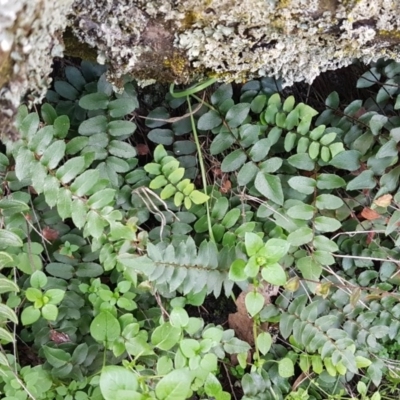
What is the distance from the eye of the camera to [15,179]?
45.7 inches

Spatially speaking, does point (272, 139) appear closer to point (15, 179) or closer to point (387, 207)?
point (387, 207)

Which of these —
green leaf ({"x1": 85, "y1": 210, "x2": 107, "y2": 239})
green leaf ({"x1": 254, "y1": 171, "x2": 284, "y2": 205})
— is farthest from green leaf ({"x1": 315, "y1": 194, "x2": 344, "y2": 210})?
green leaf ({"x1": 85, "y1": 210, "x2": 107, "y2": 239})

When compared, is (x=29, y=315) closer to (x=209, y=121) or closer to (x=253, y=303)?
(x=253, y=303)

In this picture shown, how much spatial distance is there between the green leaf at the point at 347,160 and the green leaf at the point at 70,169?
2.18 ft

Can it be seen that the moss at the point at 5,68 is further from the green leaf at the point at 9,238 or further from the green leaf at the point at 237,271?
the green leaf at the point at 237,271

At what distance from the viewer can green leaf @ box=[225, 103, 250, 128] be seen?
4.00ft

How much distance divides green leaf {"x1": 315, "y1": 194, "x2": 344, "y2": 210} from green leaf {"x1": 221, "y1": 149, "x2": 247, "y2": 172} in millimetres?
236

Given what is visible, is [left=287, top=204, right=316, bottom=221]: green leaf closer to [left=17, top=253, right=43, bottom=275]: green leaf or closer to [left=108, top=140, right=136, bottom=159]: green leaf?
[left=108, top=140, right=136, bottom=159]: green leaf

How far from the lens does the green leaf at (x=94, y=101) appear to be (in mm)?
1141

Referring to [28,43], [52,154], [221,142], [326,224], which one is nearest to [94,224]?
[52,154]

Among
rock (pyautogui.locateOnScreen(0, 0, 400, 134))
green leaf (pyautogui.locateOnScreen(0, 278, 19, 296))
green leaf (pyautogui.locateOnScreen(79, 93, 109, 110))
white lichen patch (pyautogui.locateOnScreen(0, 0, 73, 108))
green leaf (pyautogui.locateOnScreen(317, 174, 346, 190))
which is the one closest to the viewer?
white lichen patch (pyautogui.locateOnScreen(0, 0, 73, 108))

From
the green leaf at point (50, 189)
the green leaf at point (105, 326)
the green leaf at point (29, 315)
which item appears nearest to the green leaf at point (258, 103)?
the green leaf at point (50, 189)

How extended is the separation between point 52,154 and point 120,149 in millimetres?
188

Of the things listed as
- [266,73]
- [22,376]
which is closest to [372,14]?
[266,73]
